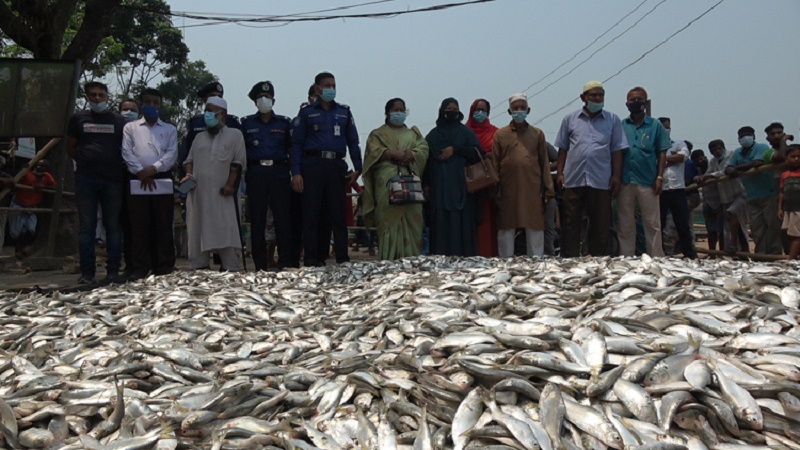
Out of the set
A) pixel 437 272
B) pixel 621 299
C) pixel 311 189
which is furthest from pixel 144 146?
pixel 621 299

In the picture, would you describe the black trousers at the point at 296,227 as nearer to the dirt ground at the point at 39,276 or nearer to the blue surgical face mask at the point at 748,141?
the dirt ground at the point at 39,276

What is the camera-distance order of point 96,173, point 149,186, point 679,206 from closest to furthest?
point 96,173 → point 149,186 → point 679,206

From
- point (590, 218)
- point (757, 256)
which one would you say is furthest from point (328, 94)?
point (757, 256)

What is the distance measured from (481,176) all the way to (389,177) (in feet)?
3.39

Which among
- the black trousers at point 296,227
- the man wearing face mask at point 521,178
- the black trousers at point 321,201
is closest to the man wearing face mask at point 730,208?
the man wearing face mask at point 521,178

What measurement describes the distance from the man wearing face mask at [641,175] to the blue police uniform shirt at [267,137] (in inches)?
152

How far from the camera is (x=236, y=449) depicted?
7.93 ft

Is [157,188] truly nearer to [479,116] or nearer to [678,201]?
[479,116]

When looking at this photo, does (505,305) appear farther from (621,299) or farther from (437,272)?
(437,272)

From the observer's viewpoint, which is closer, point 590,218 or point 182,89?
point 590,218

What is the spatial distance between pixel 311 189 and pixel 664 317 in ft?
16.6

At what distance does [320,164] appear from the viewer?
25.2ft

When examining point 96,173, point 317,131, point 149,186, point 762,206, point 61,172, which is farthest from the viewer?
point 762,206

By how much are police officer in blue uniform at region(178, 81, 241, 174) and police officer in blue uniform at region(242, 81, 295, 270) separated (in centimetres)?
36
